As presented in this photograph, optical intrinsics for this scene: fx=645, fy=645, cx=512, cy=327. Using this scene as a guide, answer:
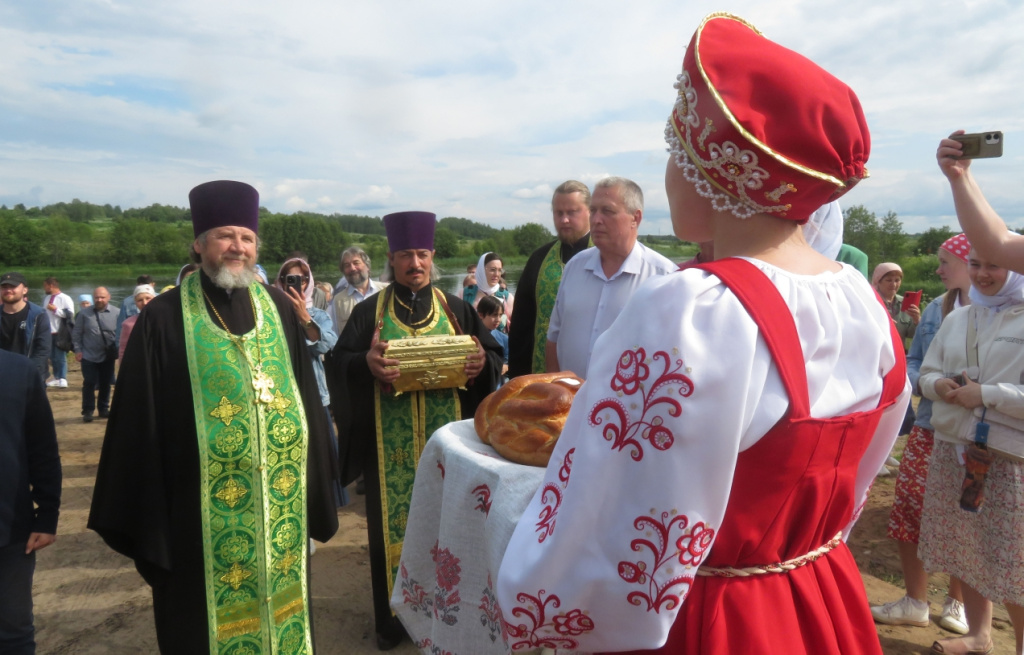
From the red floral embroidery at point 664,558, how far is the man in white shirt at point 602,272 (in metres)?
2.58

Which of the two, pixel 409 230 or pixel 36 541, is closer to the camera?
pixel 36 541

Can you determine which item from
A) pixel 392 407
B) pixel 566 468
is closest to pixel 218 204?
pixel 392 407

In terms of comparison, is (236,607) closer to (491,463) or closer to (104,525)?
(104,525)

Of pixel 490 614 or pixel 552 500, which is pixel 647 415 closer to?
pixel 552 500

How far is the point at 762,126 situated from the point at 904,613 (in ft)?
13.8

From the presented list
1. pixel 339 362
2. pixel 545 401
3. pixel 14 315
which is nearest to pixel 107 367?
pixel 14 315

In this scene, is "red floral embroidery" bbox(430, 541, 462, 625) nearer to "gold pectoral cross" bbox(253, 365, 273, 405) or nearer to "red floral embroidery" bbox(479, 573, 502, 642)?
"red floral embroidery" bbox(479, 573, 502, 642)

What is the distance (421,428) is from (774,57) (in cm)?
322

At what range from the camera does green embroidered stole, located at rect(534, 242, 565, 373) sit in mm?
4574

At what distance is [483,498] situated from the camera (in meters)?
1.65

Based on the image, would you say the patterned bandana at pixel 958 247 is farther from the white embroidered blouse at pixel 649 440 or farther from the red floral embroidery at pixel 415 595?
the red floral embroidery at pixel 415 595

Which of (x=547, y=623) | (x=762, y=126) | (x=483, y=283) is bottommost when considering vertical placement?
(x=547, y=623)

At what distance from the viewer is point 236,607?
9.82 feet

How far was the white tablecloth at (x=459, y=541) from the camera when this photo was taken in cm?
154
